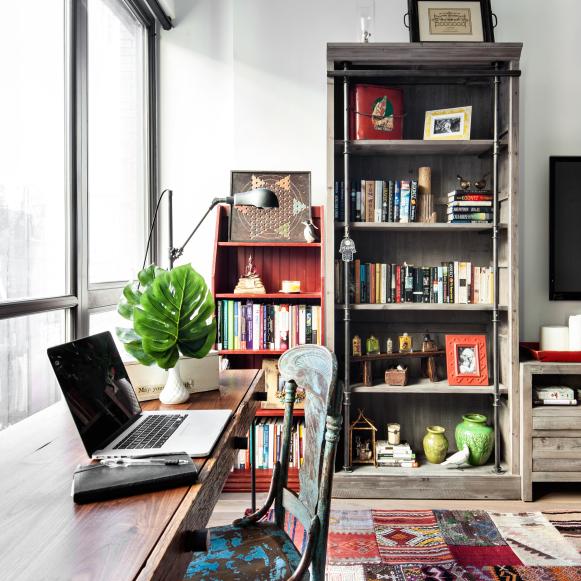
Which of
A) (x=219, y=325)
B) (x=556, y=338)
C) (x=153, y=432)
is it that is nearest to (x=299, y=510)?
(x=153, y=432)

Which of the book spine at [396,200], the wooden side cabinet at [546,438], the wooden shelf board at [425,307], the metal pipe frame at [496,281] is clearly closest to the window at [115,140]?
the wooden shelf board at [425,307]

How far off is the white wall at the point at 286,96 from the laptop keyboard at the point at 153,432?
170 cm

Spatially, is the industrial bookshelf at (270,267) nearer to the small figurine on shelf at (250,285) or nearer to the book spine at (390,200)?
the small figurine on shelf at (250,285)

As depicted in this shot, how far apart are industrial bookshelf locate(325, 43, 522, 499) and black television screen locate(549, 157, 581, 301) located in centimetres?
33

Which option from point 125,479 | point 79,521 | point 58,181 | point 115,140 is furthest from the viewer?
point 115,140

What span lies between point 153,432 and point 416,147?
6.81 ft

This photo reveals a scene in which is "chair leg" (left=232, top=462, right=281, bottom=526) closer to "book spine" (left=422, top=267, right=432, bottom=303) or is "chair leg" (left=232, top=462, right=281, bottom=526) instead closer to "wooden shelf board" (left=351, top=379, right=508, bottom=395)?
"wooden shelf board" (left=351, top=379, right=508, bottom=395)

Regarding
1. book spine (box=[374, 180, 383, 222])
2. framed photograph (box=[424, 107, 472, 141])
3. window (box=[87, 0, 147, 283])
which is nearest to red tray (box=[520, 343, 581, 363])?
book spine (box=[374, 180, 383, 222])

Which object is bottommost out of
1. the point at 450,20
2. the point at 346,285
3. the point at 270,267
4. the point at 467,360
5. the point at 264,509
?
the point at 264,509

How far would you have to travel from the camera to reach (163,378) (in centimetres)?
166

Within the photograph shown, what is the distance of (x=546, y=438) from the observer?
2566 mm

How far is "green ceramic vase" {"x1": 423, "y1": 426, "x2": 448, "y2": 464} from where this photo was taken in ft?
8.86

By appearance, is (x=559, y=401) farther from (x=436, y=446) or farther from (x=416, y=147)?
(x=416, y=147)

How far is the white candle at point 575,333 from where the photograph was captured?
264 cm
